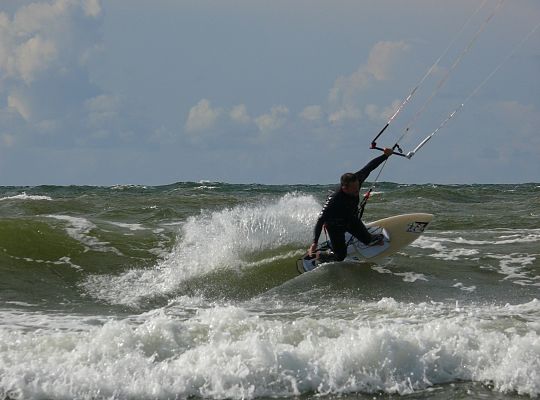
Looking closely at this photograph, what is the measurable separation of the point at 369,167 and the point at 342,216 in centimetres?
86

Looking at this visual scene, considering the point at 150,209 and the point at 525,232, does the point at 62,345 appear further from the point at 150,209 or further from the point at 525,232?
the point at 150,209

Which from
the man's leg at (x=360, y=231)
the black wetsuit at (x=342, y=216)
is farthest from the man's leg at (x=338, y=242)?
the man's leg at (x=360, y=231)

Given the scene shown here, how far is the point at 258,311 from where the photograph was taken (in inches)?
382

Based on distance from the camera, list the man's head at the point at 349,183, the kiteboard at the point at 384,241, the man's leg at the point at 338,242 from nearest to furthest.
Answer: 1. the man's head at the point at 349,183
2. the man's leg at the point at 338,242
3. the kiteboard at the point at 384,241

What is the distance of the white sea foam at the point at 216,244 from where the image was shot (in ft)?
40.8

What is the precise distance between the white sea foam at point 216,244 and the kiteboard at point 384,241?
173cm

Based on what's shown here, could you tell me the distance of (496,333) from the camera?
7.78 meters

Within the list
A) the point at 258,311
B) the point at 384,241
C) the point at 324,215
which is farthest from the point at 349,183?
the point at 258,311

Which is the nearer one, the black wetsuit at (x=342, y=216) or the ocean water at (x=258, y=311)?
the ocean water at (x=258, y=311)

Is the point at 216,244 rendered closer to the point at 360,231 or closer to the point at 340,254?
the point at 340,254

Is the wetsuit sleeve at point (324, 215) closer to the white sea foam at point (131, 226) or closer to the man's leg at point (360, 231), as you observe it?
the man's leg at point (360, 231)

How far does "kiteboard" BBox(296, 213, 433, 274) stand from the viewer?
12719mm

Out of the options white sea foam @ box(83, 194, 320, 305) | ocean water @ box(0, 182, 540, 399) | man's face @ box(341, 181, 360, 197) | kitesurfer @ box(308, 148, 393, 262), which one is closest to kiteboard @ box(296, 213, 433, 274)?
ocean water @ box(0, 182, 540, 399)

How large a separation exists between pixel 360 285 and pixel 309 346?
13.6ft
